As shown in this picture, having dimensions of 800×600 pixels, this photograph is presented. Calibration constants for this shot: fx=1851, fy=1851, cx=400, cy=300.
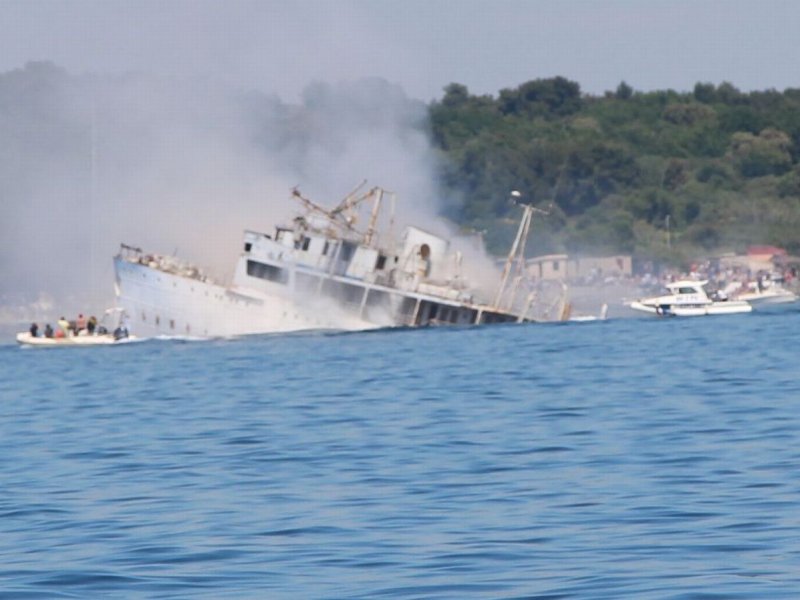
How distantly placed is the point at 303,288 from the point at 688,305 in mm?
21781

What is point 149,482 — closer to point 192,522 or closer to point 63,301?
point 192,522

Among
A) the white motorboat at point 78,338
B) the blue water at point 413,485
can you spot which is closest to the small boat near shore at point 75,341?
the white motorboat at point 78,338

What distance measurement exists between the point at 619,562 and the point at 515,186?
153m

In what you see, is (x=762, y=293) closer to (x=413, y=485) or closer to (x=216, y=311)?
(x=216, y=311)

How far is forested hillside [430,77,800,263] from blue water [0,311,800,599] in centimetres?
9850

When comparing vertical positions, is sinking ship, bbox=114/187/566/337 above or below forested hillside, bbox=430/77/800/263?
below

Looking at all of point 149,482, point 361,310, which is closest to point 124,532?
point 149,482

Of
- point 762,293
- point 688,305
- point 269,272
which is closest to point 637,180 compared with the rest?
point 762,293

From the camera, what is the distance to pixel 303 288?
77.1 metres

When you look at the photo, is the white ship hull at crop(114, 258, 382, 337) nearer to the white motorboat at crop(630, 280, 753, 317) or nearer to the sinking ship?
the sinking ship

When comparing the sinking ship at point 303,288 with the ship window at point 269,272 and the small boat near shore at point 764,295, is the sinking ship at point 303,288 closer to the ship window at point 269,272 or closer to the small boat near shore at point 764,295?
the ship window at point 269,272

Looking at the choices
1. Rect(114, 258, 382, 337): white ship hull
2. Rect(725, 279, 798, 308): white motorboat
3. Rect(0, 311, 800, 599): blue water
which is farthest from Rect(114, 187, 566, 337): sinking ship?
Rect(725, 279, 798, 308): white motorboat

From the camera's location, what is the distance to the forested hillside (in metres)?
149

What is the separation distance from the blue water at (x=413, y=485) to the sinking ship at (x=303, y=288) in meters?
25.2
